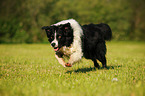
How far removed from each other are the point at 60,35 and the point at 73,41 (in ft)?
1.61

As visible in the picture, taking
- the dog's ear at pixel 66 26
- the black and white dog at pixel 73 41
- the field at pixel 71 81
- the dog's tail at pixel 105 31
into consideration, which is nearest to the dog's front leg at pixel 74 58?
the black and white dog at pixel 73 41

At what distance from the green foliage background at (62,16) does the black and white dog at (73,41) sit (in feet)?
91.9

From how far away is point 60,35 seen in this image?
4.83 metres

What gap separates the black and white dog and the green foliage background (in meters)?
28.0

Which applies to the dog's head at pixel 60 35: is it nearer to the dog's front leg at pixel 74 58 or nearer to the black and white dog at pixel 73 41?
the black and white dog at pixel 73 41

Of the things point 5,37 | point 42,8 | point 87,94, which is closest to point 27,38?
point 5,37

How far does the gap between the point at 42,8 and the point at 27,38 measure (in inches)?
353

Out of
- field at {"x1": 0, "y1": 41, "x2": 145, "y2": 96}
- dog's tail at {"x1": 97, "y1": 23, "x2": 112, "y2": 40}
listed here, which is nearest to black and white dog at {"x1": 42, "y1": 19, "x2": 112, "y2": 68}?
dog's tail at {"x1": 97, "y1": 23, "x2": 112, "y2": 40}

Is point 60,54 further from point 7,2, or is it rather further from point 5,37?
point 7,2

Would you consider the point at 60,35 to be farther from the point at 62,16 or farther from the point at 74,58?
the point at 62,16

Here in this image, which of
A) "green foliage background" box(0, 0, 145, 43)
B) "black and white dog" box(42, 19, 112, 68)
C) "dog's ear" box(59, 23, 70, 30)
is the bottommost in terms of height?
"black and white dog" box(42, 19, 112, 68)

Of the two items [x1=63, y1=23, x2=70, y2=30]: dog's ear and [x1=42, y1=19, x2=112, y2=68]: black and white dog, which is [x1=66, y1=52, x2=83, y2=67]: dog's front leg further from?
[x1=63, y1=23, x2=70, y2=30]: dog's ear

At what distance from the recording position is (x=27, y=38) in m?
32.5

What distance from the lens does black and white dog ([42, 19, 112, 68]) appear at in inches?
191
